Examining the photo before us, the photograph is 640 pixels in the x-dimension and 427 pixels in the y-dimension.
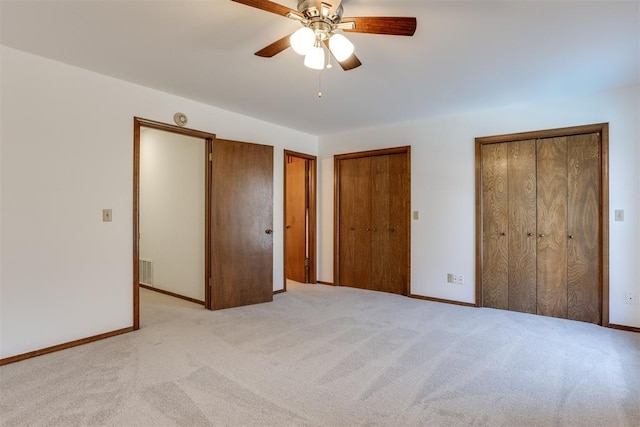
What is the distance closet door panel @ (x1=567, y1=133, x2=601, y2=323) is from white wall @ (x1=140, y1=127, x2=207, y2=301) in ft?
13.1

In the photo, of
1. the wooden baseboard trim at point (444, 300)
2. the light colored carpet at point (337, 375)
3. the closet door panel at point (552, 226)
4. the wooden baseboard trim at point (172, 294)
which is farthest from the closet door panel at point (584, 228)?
the wooden baseboard trim at point (172, 294)

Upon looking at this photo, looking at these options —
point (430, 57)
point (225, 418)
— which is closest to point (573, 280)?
point (430, 57)

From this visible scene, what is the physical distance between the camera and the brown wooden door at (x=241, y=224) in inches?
149

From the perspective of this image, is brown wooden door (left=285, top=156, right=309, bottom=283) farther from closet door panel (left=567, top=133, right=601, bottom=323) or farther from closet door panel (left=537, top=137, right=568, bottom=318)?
closet door panel (left=567, top=133, right=601, bottom=323)

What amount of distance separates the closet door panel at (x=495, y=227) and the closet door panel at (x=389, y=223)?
97cm

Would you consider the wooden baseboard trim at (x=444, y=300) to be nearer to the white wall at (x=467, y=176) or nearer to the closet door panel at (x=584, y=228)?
the white wall at (x=467, y=176)

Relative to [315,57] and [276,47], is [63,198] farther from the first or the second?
[315,57]

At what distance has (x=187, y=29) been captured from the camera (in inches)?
87.0

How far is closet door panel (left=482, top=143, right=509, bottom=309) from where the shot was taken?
3.82 metres

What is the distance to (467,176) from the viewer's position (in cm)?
401

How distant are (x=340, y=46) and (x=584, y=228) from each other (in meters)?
3.17

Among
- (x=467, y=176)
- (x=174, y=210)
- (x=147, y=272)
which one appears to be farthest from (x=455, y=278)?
(x=147, y=272)

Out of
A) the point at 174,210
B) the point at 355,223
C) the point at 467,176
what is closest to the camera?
the point at 467,176

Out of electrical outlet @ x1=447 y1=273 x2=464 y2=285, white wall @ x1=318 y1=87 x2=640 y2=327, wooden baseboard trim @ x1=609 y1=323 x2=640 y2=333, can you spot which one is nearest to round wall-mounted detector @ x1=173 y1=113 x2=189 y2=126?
white wall @ x1=318 y1=87 x2=640 y2=327
